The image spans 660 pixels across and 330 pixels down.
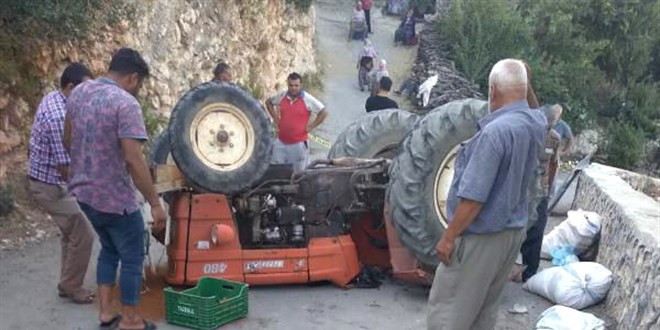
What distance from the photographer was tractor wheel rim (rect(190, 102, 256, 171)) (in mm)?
5958

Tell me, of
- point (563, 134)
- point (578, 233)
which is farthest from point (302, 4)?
point (578, 233)

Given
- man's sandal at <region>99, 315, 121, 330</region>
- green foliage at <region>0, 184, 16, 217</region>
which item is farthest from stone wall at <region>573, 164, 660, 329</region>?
green foliage at <region>0, 184, 16, 217</region>

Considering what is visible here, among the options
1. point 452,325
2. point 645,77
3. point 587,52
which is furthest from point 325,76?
point 452,325

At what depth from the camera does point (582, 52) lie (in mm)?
21859

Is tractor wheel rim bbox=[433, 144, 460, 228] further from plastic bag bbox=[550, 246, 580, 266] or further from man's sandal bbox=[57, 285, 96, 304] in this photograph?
man's sandal bbox=[57, 285, 96, 304]

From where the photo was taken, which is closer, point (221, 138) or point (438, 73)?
point (221, 138)

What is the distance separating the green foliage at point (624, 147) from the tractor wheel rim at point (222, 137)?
16226 millimetres

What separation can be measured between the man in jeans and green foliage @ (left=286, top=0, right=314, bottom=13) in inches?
536

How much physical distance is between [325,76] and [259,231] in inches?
615

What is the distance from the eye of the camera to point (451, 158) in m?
6.19

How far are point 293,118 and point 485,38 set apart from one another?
13790 millimetres

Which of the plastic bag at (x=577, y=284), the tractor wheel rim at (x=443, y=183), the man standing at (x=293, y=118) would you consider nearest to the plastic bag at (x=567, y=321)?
the plastic bag at (x=577, y=284)

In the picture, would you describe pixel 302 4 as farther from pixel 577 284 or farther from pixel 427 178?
pixel 577 284

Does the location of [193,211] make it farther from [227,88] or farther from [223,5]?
[223,5]
